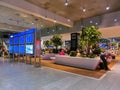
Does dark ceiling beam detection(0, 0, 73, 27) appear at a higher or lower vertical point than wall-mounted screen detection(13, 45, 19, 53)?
higher

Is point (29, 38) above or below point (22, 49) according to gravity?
above

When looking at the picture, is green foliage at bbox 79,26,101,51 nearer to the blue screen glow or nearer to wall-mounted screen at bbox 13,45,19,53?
the blue screen glow

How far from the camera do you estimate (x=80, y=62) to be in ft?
21.1

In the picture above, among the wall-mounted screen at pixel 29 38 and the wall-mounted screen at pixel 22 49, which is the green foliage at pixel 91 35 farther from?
the wall-mounted screen at pixel 22 49

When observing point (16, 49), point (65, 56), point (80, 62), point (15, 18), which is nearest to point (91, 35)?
point (80, 62)

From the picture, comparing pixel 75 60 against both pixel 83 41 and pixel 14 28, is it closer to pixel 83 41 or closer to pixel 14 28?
pixel 83 41

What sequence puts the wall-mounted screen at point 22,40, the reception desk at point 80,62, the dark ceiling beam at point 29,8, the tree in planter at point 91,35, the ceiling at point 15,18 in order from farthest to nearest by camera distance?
1. the ceiling at point 15,18
2. the wall-mounted screen at point 22,40
3. the dark ceiling beam at point 29,8
4. the tree in planter at point 91,35
5. the reception desk at point 80,62

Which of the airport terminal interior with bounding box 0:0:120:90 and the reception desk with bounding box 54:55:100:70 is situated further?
the reception desk with bounding box 54:55:100:70

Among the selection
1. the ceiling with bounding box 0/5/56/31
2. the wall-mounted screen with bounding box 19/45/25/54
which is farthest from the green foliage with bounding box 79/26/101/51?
the ceiling with bounding box 0/5/56/31

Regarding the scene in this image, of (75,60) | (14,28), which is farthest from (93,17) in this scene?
(14,28)

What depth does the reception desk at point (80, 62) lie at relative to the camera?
589cm

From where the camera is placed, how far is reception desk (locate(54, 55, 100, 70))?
19.3 ft

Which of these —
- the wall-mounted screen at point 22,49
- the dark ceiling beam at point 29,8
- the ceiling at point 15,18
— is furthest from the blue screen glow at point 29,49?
the ceiling at point 15,18

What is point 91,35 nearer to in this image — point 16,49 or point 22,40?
point 22,40
